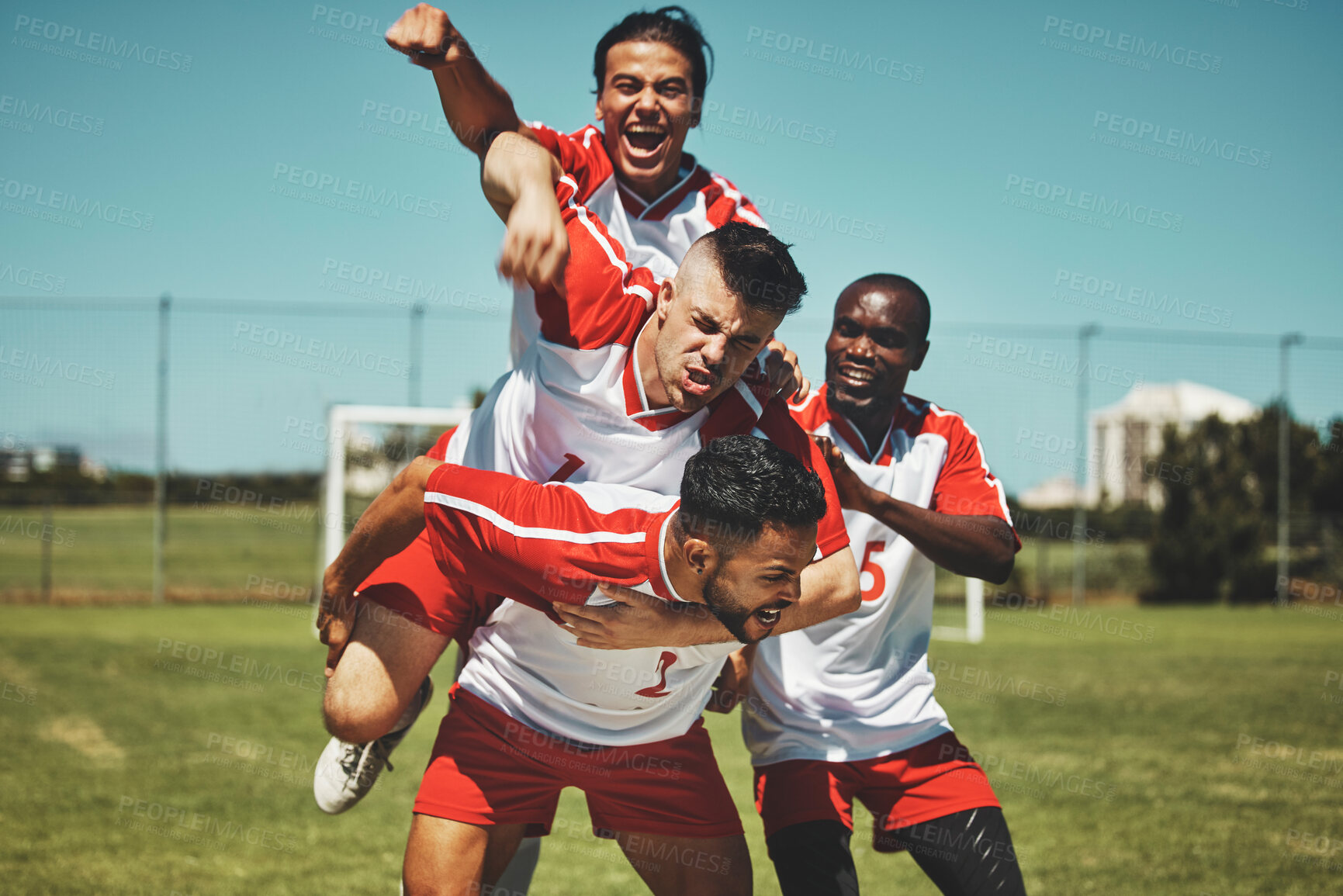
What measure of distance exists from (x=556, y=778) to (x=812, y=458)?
132cm

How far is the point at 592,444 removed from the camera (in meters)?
3.09

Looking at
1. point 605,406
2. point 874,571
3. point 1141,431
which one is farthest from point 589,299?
point 1141,431

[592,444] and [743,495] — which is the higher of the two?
[592,444]

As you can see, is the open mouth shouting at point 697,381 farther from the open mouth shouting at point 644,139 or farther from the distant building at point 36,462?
the distant building at point 36,462

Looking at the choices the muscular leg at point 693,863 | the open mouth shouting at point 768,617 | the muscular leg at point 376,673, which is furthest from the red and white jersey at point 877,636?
the muscular leg at point 376,673

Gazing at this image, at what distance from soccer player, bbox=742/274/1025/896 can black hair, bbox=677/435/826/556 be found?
69 cm

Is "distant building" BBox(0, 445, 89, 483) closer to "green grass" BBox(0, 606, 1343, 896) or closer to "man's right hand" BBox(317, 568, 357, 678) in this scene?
"green grass" BBox(0, 606, 1343, 896)

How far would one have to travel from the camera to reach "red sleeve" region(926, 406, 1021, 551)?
12.5 feet

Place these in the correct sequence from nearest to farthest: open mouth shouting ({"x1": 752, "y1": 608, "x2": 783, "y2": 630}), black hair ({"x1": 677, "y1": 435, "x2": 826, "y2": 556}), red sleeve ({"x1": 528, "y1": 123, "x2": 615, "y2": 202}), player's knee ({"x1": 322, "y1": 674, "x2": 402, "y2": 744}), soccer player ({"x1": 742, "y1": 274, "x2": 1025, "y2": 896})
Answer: black hair ({"x1": 677, "y1": 435, "x2": 826, "y2": 556}) → open mouth shouting ({"x1": 752, "y1": 608, "x2": 783, "y2": 630}) → player's knee ({"x1": 322, "y1": 674, "x2": 402, "y2": 744}) → soccer player ({"x1": 742, "y1": 274, "x2": 1025, "y2": 896}) → red sleeve ({"x1": 528, "y1": 123, "x2": 615, "y2": 202})

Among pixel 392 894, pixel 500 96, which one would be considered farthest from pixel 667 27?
pixel 392 894

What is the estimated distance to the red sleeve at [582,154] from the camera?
357 centimetres

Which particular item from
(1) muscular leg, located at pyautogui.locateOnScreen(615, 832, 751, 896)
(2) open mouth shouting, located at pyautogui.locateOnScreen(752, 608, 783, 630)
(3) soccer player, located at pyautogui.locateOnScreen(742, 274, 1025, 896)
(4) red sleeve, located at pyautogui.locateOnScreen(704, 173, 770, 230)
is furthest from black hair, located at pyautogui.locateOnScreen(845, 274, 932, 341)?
(1) muscular leg, located at pyautogui.locateOnScreen(615, 832, 751, 896)

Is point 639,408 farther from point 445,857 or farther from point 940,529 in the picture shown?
point 445,857

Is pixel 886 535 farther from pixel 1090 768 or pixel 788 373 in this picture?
pixel 1090 768
